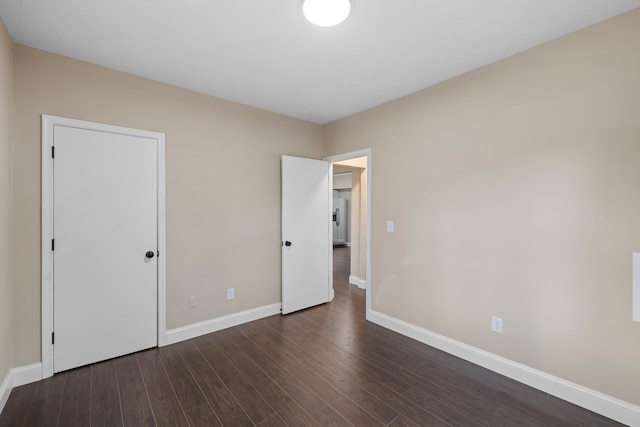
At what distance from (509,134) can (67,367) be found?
4.20 metres

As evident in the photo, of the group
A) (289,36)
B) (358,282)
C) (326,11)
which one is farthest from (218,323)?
(326,11)

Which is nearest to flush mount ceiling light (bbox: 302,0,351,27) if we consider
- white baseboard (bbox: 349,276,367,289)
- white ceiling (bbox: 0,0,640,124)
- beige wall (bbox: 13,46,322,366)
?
white ceiling (bbox: 0,0,640,124)

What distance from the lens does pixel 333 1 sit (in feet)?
5.15

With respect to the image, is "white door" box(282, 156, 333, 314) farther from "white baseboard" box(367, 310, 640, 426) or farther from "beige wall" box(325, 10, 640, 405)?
"white baseboard" box(367, 310, 640, 426)

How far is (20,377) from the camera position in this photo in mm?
2070

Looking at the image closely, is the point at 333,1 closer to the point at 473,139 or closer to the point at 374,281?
the point at 473,139

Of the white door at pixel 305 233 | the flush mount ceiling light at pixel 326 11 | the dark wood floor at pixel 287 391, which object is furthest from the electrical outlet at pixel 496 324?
the flush mount ceiling light at pixel 326 11

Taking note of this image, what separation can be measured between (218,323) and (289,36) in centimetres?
293

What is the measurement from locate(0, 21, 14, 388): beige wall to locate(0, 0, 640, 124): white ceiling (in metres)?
0.24

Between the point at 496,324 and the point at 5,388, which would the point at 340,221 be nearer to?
the point at 496,324

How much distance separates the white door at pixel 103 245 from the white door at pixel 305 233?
4.89ft

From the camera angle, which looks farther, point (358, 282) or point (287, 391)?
point (358, 282)

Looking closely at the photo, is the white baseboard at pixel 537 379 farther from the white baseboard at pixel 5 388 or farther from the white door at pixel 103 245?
the white baseboard at pixel 5 388

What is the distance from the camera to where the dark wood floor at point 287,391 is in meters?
1.78
